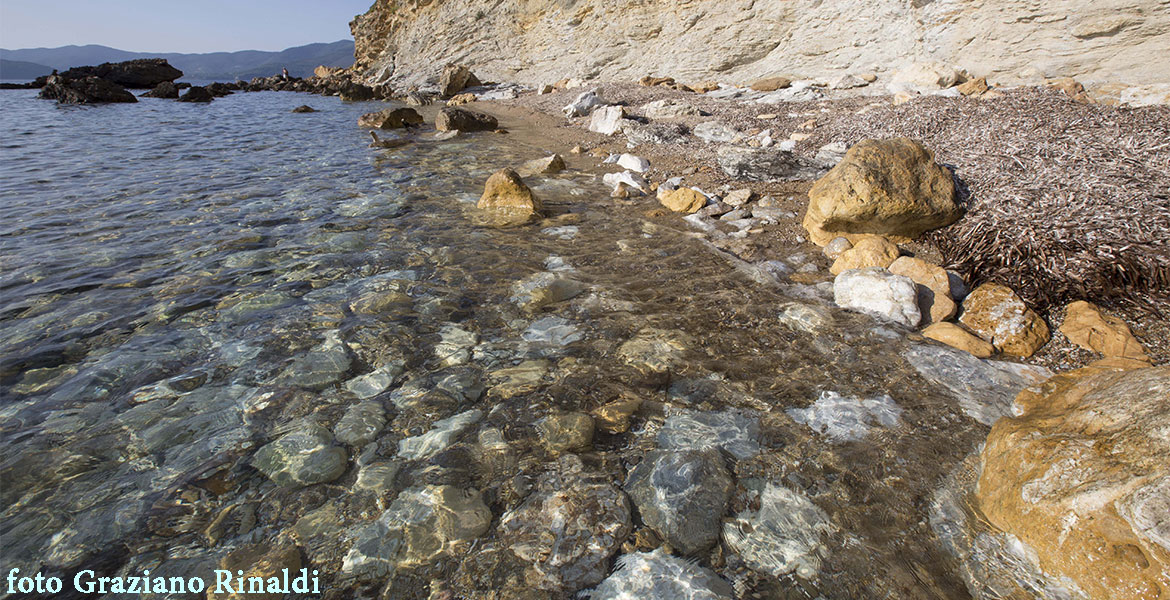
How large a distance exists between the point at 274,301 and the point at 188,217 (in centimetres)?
328

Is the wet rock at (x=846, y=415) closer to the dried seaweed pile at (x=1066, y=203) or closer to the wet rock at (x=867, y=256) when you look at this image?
the wet rock at (x=867, y=256)

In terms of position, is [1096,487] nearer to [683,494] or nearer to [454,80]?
[683,494]

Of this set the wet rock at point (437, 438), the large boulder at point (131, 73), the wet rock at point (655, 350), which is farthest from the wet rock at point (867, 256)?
the large boulder at point (131, 73)

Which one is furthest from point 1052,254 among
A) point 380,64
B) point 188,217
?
point 380,64

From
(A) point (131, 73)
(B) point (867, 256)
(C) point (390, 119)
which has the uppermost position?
(A) point (131, 73)

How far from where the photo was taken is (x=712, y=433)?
2676 millimetres

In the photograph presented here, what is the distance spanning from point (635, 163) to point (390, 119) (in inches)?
367

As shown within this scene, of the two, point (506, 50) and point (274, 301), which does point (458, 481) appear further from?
point (506, 50)

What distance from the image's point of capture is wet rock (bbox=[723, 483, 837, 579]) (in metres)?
2.01

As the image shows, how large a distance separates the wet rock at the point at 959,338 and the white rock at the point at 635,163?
5.08 metres

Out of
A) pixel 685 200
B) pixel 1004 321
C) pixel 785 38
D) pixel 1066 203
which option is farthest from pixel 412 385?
pixel 785 38

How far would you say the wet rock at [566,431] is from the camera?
2.61 m

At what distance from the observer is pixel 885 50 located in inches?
432

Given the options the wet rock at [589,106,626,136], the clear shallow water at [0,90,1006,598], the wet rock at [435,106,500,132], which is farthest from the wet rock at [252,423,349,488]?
the wet rock at [435,106,500,132]
